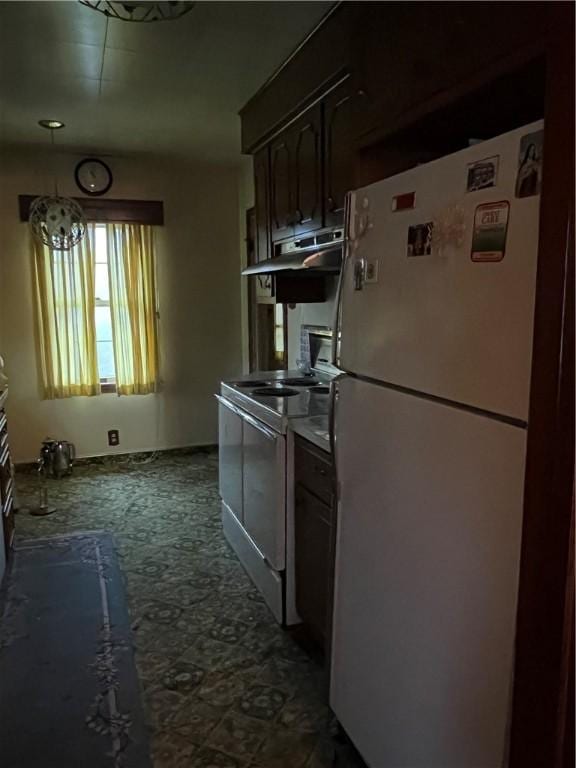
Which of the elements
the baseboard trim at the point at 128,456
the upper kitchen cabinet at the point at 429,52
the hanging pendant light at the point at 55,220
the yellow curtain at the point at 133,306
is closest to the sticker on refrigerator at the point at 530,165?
the upper kitchen cabinet at the point at 429,52

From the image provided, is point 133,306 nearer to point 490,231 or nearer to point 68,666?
point 68,666

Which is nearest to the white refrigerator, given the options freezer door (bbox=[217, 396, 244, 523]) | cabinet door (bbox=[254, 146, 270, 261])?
freezer door (bbox=[217, 396, 244, 523])

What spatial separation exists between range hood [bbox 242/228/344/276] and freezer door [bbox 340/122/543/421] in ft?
2.18

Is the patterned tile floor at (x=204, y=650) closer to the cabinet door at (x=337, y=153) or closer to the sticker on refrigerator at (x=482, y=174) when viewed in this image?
the sticker on refrigerator at (x=482, y=174)

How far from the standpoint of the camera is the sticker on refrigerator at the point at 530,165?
0.94 metres

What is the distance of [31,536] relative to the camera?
11.4ft

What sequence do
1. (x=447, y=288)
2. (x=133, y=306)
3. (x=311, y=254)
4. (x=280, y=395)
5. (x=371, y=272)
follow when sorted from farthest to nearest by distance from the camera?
1. (x=133, y=306)
2. (x=280, y=395)
3. (x=311, y=254)
4. (x=371, y=272)
5. (x=447, y=288)

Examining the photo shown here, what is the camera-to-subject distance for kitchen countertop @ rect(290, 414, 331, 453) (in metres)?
2.05

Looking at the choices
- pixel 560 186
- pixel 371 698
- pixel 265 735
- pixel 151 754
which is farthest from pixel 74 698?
pixel 560 186

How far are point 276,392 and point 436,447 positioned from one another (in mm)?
1760

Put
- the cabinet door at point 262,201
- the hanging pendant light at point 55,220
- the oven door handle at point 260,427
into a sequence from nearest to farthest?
the oven door handle at point 260,427, the cabinet door at point 262,201, the hanging pendant light at point 55,220

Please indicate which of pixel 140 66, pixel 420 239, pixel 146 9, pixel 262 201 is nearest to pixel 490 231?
pixel 420 239

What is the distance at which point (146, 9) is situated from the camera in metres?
2.20

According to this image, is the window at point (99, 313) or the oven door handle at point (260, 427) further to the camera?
the window at point (99, 313)
